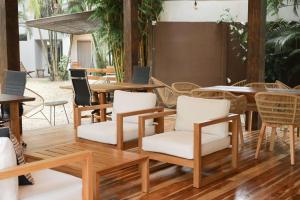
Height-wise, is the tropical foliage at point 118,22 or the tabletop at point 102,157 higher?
the tropical foliage at point 118,22

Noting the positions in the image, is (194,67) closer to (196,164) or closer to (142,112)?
(142,112)

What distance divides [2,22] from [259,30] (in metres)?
4.16

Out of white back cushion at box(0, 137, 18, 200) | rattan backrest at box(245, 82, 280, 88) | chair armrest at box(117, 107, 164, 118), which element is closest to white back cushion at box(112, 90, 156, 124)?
chair armrest at box(117, 107, 164, 118)

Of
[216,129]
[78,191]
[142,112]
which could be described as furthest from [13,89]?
[78,191]

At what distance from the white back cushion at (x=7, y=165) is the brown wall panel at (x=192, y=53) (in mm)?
7329

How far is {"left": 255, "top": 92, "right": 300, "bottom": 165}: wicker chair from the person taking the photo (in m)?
4.80

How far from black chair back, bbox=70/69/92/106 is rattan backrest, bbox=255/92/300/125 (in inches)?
112

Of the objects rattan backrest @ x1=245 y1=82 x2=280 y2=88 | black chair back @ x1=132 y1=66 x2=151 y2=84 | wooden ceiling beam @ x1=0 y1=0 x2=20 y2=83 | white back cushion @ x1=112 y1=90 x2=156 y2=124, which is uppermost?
wooden ceiling beam @ x1=0 y1=0 x2=20 y2=83

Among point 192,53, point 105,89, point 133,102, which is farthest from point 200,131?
point 192,53

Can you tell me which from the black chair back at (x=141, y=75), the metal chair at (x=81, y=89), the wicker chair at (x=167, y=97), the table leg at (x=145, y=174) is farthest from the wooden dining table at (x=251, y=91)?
the table leg at (x=145, y=174)

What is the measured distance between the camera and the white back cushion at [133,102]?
4.93 m

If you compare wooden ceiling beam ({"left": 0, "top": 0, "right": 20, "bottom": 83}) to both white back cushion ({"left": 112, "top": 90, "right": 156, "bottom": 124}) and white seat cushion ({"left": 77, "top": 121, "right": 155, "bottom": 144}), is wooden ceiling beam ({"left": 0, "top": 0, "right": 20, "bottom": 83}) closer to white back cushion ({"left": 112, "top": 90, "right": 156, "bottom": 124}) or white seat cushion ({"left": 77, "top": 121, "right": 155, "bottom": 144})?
white back cushion ({"left": 112, "top": 90, "right": 156, "bottom": 124})

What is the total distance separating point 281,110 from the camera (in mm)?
4906

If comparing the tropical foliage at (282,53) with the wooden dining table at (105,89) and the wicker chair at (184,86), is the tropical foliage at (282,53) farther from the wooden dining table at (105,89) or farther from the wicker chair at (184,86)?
the wooden dining table at (105,89)
